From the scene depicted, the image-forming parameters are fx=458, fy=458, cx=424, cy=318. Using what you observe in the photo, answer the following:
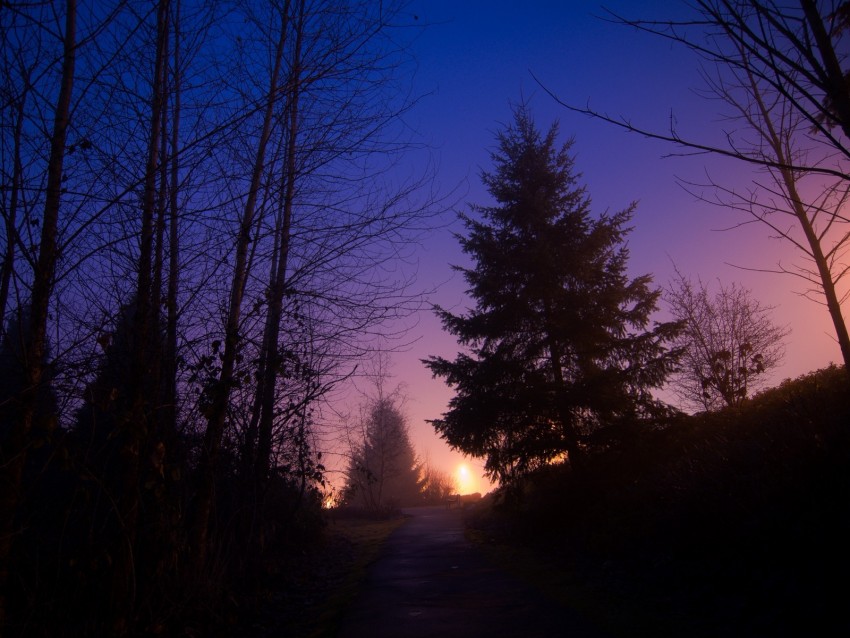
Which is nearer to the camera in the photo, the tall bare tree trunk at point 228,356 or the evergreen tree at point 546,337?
the tall bare tree trunk at point 228,356

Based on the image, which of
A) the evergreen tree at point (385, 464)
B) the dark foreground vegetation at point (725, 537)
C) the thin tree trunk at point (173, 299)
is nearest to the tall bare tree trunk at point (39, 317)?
Answer: the thin tree trunk at point (173, 299)

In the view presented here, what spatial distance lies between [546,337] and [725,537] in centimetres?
656

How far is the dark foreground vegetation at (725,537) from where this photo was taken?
4094 millimetres

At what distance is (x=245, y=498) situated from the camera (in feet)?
23.7

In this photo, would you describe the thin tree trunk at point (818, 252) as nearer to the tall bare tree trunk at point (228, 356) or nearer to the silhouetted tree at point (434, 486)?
the tall bare tree trunk at point (228, 356)

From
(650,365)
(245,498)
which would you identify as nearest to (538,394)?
(650,365)

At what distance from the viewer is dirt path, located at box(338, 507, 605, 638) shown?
4293 mm

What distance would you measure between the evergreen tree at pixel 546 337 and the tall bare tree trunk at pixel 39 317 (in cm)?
921

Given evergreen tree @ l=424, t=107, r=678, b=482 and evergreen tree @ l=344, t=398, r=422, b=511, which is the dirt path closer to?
evergreen tree @ l=424, t=107, r=678, b=482

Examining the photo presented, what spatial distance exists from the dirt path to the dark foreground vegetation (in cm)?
46

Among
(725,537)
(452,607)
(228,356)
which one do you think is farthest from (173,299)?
(725,537)

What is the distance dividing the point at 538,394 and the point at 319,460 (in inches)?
204

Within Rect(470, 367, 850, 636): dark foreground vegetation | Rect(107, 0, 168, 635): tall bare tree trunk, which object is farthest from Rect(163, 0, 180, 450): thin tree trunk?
Rect(470, 367, 850, 636): dark foreground vegetation

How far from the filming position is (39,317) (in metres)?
3.08
